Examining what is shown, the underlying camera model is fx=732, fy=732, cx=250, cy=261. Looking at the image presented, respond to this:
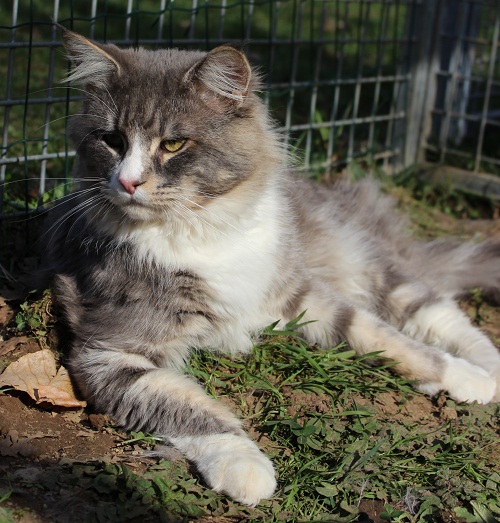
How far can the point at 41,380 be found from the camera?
3.04 m

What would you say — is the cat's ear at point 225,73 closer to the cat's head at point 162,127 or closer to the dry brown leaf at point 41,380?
the cat's head at point 162,127

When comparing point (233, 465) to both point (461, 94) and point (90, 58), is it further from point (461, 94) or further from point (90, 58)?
point (461, 94)

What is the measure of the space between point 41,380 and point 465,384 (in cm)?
182

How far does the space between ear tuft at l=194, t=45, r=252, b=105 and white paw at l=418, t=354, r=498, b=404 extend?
1.50 m

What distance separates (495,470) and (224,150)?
1635 millimetres

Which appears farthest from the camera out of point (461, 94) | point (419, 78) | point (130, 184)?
point (461, 94)

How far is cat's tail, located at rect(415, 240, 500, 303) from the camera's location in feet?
13.4

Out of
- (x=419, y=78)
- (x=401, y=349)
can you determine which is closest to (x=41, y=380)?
(x=401, y=349)

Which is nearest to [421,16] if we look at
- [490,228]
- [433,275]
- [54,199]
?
[490,228]

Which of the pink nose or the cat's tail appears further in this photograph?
the cat's tail

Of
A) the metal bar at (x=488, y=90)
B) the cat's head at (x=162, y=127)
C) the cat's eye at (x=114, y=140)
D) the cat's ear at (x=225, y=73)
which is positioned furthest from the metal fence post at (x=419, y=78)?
the cat's eye at (x=114, y=140)

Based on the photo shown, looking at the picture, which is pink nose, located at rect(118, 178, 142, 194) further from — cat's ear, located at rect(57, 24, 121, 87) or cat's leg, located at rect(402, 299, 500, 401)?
cat's leg, located at rect(402, 299, 500, 401)

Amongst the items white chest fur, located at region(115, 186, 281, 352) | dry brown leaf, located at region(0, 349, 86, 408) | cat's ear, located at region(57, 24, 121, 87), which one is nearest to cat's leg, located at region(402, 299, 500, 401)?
white chest fur, located at region(115, 186, 281, 352)

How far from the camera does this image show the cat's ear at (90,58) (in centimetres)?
289
